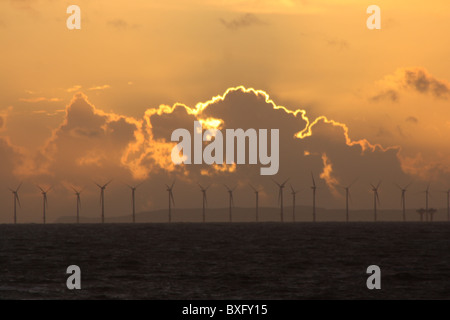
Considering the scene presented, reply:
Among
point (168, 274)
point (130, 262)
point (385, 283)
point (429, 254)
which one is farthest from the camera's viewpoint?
point (429, 254)

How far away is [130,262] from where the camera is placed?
107 metres

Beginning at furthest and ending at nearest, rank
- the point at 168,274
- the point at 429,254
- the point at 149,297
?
1. the point at 429,254
2. the point at 168,274
3. the point at 149,297

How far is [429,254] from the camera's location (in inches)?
4904

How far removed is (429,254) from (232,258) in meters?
34.0

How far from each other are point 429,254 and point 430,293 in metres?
56.6
